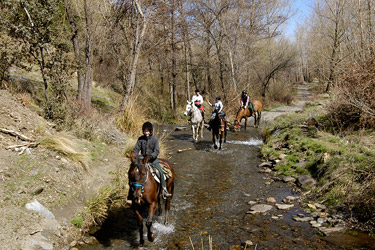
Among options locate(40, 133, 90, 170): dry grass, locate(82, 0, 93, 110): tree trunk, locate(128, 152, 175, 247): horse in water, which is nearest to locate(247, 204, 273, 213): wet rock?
locate(128, 152, 175, 247): horse in water

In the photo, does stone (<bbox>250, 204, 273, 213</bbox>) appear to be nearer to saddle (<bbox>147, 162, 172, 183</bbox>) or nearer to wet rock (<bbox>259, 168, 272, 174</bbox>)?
saddle (<bbox>147, 162, 172, 183</bbox>)

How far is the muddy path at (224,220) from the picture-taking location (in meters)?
6.53

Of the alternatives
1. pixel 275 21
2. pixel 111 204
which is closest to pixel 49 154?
pixel 111 204

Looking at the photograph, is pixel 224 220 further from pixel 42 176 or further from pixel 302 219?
pixel 42 176

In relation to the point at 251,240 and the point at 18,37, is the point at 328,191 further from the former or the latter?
the point at 18,37

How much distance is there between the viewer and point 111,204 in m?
7.98

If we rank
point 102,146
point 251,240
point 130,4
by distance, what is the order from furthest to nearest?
point 130,4, point 102,146, point 251,240

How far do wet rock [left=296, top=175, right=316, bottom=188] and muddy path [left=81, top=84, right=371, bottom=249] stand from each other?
36 centimetres

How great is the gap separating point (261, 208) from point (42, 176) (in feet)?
19.2

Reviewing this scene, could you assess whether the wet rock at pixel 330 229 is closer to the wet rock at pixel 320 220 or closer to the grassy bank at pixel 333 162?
the wet rock at pixel 320 220

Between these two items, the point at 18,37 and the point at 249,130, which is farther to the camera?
the point at 249,130

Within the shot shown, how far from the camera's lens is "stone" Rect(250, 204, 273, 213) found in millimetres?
8250

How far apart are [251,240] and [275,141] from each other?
9.18 m

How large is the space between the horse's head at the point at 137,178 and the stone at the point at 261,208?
347cm
